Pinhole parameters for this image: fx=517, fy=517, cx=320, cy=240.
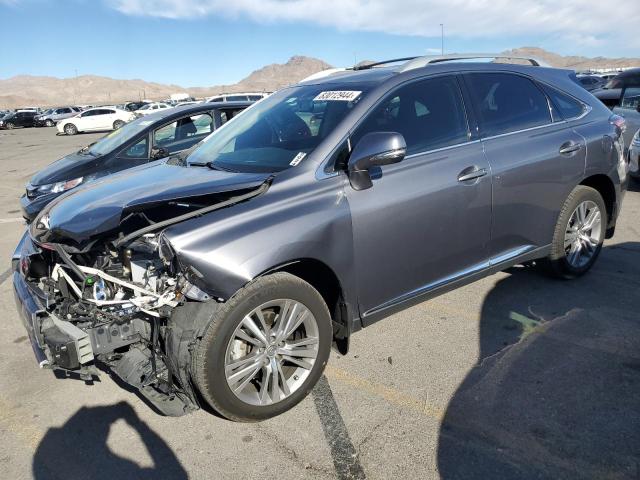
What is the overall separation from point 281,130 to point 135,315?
5.39ft

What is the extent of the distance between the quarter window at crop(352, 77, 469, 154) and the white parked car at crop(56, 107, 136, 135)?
101 ft

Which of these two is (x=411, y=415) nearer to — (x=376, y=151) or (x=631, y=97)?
(x=376, y=151)

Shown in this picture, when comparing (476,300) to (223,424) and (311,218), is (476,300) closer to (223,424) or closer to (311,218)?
(311,218)

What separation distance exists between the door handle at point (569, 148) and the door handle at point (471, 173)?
3.14 feet

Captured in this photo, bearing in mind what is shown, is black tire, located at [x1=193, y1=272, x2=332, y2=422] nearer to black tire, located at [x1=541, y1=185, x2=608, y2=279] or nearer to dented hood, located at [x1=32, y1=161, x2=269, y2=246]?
dented hood, located at [x1=32, y1=161, x2=269, y2=246]

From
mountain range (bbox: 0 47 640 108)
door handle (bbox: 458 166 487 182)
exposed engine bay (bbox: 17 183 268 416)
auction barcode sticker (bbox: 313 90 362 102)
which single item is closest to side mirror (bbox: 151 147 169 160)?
auction barcode sticker (bbox: 313 90 362 102)

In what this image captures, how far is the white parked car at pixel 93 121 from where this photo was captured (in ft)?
102

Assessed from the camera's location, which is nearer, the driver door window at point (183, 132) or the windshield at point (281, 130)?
the windshield at point (281, 130)

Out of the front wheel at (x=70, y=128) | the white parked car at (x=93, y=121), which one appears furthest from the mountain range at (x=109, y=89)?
the front wheel at (x=70, y=128)

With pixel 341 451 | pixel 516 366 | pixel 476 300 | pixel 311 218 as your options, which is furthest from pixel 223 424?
pixel 476 300

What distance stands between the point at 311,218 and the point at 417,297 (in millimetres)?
1038

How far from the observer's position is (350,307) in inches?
123

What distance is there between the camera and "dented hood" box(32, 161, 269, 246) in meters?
2.87

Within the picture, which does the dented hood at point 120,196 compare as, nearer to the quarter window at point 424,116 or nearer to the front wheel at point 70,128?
the quarter window at point 424,116
